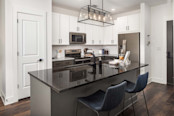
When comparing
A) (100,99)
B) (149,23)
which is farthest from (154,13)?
(100,99)

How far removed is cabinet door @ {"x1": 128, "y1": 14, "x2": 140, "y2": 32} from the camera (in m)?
4.15

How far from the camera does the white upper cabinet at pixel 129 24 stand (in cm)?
416

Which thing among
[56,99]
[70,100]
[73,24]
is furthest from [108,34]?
[56,99]

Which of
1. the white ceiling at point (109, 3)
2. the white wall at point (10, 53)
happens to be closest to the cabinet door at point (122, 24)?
the white ceiling at point (109, 3)

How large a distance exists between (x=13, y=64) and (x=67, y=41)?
1.86 meters

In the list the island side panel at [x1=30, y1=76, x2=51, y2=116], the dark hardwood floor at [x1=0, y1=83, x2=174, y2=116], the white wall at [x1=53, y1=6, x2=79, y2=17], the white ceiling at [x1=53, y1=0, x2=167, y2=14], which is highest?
the white ceiling at [x1=53, y1=0, x2=167, y2=14]

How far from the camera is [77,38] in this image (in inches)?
175

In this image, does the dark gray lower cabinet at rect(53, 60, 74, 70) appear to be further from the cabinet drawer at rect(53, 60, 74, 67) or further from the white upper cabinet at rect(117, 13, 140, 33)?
the white upper cabinet at rect(117, 13, 140, 33)

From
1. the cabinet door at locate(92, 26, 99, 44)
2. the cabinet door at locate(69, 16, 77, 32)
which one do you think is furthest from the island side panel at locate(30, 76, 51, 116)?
the cabinet door at locate(92, 26, 99, 44)

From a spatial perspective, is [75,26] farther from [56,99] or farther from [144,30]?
[56,99]

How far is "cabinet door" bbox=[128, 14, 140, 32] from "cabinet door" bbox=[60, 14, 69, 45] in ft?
7.23

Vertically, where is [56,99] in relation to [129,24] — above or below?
below

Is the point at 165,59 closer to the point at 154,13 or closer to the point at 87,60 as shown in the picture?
the point at 154,13

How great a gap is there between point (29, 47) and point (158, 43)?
4.15 meters
